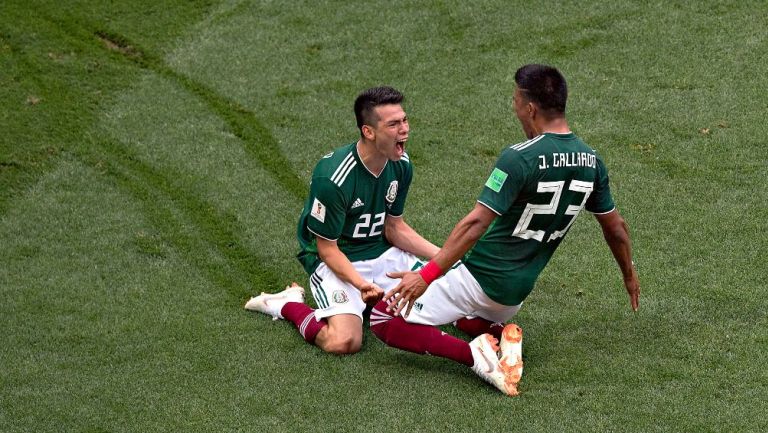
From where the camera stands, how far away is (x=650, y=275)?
739 cm

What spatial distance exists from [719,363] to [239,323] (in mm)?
2943

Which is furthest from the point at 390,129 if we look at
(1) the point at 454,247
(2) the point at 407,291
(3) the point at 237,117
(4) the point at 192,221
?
(3) the point at 237,117

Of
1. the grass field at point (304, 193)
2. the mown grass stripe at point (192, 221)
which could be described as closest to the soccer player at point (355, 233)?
the grass field at point (304, 193)

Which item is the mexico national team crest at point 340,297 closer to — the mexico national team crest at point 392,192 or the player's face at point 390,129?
the mexico national team crest at point 392,192

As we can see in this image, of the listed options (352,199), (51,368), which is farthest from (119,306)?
(352,199)

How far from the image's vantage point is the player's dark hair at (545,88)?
5984 mm

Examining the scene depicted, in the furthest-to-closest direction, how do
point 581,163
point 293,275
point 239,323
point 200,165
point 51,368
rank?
point 200,165 → point 293,275 → point 239,323 → point 51,368 → point 581,163

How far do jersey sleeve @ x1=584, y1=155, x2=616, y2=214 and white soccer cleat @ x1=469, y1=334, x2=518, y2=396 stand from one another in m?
0.95

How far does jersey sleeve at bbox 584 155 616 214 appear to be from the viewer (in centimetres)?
621

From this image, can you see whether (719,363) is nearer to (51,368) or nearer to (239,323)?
(239,323)

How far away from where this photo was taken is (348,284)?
6898mm

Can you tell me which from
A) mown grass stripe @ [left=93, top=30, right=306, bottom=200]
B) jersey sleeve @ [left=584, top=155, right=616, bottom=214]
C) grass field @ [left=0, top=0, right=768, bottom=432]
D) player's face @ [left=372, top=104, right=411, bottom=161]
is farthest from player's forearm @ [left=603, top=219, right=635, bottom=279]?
mown grass stripe @ [left=93, top=30, right=306, bottom=200]

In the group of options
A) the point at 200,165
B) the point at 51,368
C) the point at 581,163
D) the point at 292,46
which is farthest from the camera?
the point at 292,46

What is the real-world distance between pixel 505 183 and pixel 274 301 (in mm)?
2000
